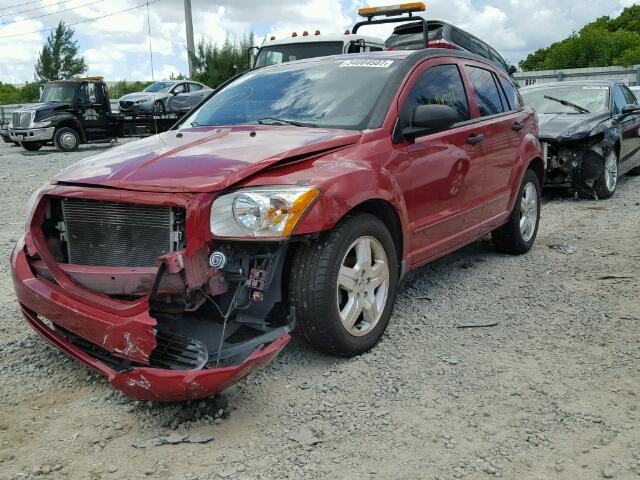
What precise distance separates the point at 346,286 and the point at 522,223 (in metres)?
2.98

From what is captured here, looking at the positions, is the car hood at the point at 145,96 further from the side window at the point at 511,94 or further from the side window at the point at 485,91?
the side window at the point at 485,91

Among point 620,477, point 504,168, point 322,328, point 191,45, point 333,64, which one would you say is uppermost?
point 191,45

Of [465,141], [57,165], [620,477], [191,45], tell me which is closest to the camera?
[620,477]

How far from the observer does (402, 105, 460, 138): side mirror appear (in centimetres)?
392

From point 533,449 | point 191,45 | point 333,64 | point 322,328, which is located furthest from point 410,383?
point 191,45

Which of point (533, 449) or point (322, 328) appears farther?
point (322, 328)

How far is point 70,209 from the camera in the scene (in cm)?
329

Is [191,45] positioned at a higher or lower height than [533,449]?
higher

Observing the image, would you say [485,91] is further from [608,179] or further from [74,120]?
[74,120]

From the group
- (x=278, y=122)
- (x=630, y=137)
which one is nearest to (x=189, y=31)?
(x=630, y=137)

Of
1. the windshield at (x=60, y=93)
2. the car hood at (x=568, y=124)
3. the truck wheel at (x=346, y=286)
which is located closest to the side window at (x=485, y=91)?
the truck wheel at (x=346, y=286)

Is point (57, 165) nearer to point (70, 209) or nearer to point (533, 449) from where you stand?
point (70, 209)

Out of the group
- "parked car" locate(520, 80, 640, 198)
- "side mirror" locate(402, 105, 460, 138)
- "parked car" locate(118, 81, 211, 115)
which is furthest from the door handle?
"parked car" locate(118, 81, 211, 115)

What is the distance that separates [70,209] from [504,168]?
11.3ft
